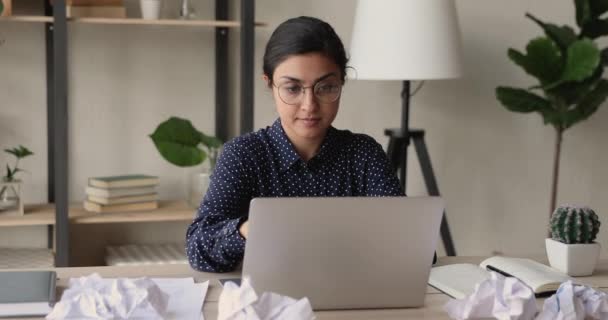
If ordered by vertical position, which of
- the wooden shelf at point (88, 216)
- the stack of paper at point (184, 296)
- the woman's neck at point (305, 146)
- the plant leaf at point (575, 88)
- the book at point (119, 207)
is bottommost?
the wooden shelf at point (88, 216)

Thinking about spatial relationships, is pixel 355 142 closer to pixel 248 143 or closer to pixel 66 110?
pixel 248 143

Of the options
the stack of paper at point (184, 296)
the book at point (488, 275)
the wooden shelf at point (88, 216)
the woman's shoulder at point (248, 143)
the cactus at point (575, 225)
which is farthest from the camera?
the wooden shelf at point (88, 216)

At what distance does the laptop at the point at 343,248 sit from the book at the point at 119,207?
68.8 inches

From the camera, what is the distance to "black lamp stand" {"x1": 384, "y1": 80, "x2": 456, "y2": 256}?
3262 millimetres

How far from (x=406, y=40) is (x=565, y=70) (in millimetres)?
656

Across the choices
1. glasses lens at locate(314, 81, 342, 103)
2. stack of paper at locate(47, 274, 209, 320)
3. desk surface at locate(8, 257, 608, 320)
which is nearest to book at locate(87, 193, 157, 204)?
desk surface at locate(8, 257, 608, 320)

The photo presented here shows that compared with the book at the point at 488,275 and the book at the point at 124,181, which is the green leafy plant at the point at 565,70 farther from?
the book at the point at 488,275

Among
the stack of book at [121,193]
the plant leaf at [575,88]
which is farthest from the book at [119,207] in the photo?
the plant leaf at [575,88]

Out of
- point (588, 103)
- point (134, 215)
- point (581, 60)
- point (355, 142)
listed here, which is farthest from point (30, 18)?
point (588, 103)

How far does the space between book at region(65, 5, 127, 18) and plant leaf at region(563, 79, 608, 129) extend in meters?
1.71

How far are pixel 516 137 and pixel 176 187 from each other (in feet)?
4.91

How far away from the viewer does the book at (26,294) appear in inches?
54.8

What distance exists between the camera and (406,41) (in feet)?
9.99

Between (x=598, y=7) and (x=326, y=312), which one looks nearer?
(x=326, y=312)
